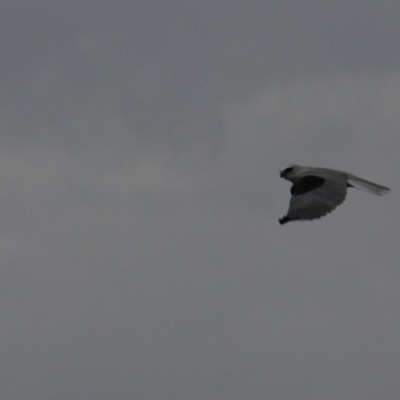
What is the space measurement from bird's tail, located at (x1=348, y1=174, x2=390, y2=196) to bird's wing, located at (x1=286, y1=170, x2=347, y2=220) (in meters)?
0.52

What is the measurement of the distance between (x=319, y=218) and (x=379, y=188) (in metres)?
4.85

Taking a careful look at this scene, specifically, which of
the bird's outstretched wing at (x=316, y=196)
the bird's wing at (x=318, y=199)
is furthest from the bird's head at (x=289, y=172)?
the bird's wing at (x=318, y=199)

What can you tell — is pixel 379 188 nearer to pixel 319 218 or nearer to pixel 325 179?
pixel 325 179

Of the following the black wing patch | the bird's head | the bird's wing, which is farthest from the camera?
the bird's head

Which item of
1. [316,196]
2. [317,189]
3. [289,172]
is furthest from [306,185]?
[289,172]

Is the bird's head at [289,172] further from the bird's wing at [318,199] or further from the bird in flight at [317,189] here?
the bird's wing at [318,199]

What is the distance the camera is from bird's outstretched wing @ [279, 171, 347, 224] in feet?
147

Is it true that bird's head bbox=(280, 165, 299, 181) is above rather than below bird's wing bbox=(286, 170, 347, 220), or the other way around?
above

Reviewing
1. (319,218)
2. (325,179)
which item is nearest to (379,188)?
(325,179)

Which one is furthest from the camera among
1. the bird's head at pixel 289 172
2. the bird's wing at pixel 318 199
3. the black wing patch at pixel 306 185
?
the bird's head at pixel 289 172

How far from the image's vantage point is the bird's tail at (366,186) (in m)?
48.5

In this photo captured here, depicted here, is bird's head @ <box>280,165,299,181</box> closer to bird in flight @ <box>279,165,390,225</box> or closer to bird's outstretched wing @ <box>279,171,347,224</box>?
bird in flight @ <box>279,165,390,225</box>

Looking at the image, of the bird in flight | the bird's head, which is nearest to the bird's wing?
the bird in flight

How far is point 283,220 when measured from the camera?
44438 millimetres
